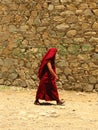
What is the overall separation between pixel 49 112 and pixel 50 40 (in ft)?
10.4

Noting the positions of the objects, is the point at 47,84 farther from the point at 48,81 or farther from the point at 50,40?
the point at 50,40

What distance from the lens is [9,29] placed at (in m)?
10.7

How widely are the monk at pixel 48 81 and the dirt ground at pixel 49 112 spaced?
0.13m

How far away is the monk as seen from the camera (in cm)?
839

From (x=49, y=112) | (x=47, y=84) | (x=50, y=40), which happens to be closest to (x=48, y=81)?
(x=47, y=84)

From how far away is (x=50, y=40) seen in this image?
10.3 meters

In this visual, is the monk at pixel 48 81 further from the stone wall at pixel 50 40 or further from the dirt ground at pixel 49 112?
Answer: the stone wall at pixel 50 40

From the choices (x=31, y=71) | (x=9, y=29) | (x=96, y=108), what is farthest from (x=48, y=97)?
(x=9, y=29)

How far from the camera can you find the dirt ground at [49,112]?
6455mm

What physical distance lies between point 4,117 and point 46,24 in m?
3.79

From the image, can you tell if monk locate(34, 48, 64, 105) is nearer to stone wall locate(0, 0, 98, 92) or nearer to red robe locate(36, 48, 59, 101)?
red robe locate(36, 48, 59, 101)

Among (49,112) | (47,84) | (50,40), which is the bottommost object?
(49,112)

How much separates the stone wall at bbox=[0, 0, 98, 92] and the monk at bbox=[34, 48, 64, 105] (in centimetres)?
167

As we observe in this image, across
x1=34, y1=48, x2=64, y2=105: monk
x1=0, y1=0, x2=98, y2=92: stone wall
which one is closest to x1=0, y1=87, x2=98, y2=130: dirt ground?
x1=34, y1=48, x2=64, y2=105: monk
